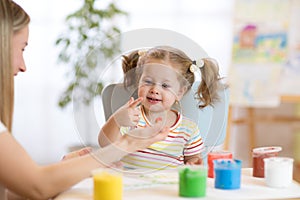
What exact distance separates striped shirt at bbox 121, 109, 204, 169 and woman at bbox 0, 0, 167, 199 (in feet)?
0.23

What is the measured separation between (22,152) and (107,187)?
0.22 m

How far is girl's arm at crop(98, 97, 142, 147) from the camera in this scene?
5.06ft

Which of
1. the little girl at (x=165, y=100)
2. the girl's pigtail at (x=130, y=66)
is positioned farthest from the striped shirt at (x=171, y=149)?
the girl's pigtail at (x=130, y=66)

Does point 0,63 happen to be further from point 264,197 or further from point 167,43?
point 264,197

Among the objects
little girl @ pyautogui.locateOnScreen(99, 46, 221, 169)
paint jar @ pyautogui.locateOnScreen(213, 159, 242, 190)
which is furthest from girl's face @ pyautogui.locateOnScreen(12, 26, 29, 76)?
paint jar @ pyautogui.locateOnScreen(213, 159, 242, 190)

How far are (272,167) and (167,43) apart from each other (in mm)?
474

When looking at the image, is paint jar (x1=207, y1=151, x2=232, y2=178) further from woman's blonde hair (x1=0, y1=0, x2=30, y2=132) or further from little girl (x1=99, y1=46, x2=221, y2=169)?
woman's blonde hair (x1=0, y1=0, x2=30, y2=132)

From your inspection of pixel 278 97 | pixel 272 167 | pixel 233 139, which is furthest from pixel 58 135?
pixel 272 167

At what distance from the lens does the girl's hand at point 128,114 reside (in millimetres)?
1574

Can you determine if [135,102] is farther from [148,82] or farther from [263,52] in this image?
[263,52]

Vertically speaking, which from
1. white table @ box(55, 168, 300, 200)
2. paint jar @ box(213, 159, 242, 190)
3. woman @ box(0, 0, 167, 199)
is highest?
woman @ box(0, 0, 167, 199)

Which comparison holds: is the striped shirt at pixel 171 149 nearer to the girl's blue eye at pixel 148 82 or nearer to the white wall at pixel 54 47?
the girl's blue eye at pixel 148 82

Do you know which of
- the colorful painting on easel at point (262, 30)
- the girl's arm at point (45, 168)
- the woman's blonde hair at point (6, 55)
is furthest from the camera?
the colorful painting on easel at point (262, 30)

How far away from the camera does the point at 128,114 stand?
1588 millimetres
